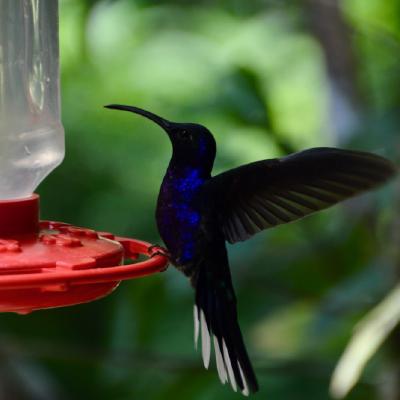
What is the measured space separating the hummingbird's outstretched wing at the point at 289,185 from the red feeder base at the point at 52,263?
36 cm

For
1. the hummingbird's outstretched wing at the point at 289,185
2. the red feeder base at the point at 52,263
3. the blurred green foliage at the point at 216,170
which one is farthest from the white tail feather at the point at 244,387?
the blurred green foliage at the point at 216,170

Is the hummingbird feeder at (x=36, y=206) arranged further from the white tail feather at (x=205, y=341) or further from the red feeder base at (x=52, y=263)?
the white tail feather at (x=205, y=341)

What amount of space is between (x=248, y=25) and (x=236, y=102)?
1.06m

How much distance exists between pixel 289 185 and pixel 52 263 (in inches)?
30.1

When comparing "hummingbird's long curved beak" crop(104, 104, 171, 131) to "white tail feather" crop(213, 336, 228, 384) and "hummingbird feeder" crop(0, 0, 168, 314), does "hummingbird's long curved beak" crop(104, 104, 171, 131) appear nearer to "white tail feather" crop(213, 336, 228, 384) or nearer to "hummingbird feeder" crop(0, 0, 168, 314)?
"hummingbird feeder" crop(0, 0, 168, 314)

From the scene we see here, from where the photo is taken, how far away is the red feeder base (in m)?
2.05

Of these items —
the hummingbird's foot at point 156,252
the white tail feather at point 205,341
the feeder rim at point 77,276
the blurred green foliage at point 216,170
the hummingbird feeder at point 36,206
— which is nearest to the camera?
the feeder rim at point 77,276

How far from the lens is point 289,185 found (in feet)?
8.77

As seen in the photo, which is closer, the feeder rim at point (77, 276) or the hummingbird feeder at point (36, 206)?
the feeder rim at point (77, 276)

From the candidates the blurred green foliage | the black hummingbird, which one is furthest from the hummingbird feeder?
the blurred green foliage

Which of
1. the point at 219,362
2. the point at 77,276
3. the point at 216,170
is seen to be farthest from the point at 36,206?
the point at 216,170

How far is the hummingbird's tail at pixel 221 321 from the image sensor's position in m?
2.73

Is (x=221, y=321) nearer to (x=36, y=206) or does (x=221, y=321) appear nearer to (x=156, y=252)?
(x=156, y=252)

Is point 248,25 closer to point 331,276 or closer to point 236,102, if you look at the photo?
point 236,102
